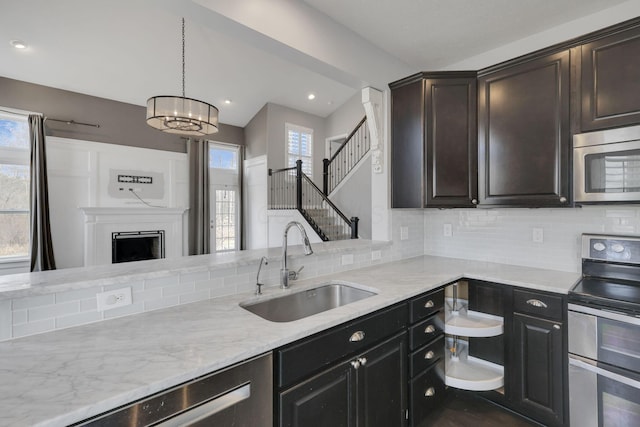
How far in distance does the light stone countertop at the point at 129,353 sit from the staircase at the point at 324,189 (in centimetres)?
378

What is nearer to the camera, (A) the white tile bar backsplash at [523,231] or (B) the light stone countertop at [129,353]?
(B) the light stone countertop at [129,353]

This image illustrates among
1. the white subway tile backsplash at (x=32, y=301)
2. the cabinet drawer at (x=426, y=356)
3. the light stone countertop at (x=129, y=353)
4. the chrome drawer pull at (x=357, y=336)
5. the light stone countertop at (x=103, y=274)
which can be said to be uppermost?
the light stone countertop at (x=103, y=274)

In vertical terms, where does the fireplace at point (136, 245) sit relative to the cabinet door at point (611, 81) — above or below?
below

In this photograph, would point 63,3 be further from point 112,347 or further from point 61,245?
point 112,347

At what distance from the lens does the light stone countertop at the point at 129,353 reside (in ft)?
2.59

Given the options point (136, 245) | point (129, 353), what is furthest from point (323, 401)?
point (136, 245)

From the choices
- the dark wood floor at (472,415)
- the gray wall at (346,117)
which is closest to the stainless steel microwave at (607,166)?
the dark wood floor at (472,415)

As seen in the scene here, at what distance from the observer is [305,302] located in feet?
6.33

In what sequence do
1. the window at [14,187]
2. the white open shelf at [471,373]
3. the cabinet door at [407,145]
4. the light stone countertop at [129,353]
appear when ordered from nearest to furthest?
the light stone countertop at [129,353], the white open shelf at [471,373], the cabinet door at [407,145], the window at [14,187]

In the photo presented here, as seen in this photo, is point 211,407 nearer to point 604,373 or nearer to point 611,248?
point 604,373

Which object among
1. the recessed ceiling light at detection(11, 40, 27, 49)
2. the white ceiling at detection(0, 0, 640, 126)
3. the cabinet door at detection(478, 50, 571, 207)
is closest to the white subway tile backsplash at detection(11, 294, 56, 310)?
the white ceiling at detection(0, 0, 640, 126)

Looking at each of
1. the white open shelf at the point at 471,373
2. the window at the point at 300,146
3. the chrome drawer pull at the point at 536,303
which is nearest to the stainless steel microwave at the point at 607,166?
the chrome drawer pull at the point at 536,303

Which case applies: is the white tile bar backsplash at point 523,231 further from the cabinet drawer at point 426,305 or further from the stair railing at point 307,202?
the stair railing at point 307,202

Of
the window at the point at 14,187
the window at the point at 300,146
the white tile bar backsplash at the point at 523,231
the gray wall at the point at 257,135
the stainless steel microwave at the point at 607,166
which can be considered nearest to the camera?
the stainless steel microwave at the point at 607,166
